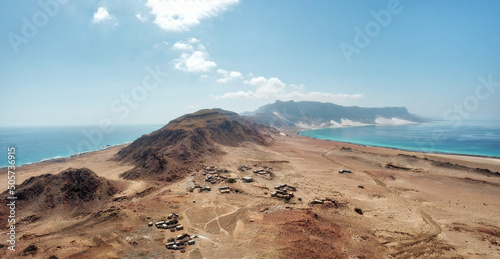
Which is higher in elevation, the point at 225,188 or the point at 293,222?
the point at 293,222

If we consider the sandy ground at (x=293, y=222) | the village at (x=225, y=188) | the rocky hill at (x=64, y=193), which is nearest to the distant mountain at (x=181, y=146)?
the sandy ground at (x=293, y=222)

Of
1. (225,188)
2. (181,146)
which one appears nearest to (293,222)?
(225,188)

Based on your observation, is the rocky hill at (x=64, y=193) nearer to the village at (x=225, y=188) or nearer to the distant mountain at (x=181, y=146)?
the distant mountain at (x=181, y=146)

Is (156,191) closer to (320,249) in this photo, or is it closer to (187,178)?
(187,178)

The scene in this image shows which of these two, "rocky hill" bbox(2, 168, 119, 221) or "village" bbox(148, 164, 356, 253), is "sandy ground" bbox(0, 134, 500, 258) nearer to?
"village" bbox(148, 164, 356, 253)

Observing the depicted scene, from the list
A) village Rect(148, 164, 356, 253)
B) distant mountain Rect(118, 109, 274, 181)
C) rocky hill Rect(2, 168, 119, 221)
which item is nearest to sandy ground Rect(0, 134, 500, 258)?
village Rect(148, 164, 356, 253)

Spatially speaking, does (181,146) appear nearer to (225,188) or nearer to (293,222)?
(225,188)

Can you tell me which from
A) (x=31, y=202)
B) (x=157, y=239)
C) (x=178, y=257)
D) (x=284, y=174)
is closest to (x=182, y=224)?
(x=157, y=239)
